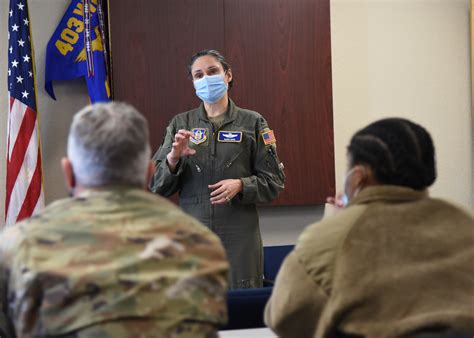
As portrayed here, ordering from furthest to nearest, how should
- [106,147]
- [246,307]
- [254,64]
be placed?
[254,64] < [246,307] < [106,147]

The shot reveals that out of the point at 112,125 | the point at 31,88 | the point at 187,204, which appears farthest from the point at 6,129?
the point at 112,125

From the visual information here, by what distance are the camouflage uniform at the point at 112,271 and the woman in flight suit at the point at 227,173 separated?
5.68 ft

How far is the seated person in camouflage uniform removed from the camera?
4.03 ft

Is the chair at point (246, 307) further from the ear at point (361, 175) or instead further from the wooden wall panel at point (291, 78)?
the wooden wall panel at point (291, 78)

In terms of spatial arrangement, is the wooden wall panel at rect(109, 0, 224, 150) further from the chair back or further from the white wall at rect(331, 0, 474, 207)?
the white wall at rect(331, 0, 474, 207)

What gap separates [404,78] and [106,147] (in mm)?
4154

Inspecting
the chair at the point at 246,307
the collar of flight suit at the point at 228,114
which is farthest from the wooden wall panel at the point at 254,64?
the chair at the point at 246,307

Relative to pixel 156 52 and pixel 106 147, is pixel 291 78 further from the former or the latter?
pixel 106 147

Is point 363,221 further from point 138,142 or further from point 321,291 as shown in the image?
point 138,142

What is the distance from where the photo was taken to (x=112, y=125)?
54.0 inches

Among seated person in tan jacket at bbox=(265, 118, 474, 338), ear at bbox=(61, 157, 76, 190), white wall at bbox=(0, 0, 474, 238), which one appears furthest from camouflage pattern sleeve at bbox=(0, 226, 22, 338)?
white wall at bbox=(0, 0, 474, 238)

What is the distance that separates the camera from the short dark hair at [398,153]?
1.61 meters

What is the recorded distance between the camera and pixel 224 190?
9.84 feet

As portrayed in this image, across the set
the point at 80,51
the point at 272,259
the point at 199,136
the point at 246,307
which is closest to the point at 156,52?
the point at 80,51
